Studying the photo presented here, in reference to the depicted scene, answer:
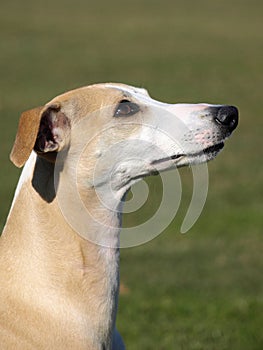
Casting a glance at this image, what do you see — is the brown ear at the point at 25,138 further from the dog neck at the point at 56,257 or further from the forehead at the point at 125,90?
the forehead at the point at 125,90

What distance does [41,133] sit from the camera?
5.07m

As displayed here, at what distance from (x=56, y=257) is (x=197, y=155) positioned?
0.92 meters

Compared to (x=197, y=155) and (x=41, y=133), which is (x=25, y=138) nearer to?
(x=41, y=133)

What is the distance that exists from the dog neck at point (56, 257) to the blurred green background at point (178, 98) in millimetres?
2299

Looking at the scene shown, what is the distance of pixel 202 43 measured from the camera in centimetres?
3350

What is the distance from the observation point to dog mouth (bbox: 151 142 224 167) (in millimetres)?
5184

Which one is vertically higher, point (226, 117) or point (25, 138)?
point (25, 138)

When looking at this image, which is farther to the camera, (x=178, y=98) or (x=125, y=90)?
(x=178, y=98)

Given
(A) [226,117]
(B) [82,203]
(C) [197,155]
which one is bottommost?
(B) [82,203]

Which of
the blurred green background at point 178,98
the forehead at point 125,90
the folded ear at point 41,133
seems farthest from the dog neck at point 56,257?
the blurred green background at point 178,98

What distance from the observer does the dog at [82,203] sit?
5090 millimetres

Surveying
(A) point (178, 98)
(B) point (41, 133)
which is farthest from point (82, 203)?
(A) point (178, 98)

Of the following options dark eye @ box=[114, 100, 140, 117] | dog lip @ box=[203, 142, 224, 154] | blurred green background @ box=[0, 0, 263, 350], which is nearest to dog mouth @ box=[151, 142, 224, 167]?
dog lip @ box=[203, 142, 224, 154]

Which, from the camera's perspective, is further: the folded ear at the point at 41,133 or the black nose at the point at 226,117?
the black nose at the point at 226,117
